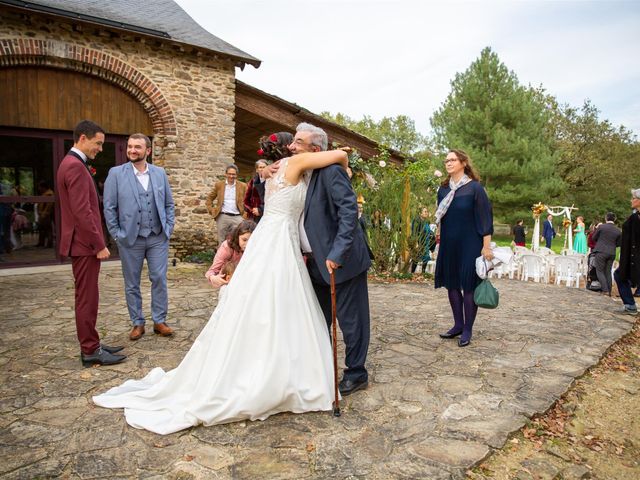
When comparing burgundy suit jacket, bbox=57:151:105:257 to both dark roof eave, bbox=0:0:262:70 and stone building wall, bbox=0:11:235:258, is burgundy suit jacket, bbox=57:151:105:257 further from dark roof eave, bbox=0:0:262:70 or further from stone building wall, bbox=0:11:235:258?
stone building wall, bbox=0:11:235:258

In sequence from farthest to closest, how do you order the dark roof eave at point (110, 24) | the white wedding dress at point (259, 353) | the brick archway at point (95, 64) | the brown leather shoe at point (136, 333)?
the brick archway at point (95, 64) → the dark roof eave at point (110, 24) → the brown leather shoe at point (136, 333) → the white wedding dress at point (259, 353)

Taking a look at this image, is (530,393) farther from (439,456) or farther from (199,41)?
(199,41)

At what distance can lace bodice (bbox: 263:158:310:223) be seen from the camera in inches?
125

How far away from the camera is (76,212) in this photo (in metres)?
3.66

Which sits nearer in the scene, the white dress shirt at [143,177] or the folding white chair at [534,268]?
the white dress shirt at [143,177]

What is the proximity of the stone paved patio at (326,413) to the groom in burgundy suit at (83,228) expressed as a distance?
1.30 ft

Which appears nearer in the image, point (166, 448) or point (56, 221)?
point (166, 448)

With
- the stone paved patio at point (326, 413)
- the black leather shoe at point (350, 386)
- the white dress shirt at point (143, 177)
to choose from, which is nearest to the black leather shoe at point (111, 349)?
the stone paved patio at point (326, 413)

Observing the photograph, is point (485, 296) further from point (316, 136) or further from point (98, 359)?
point (98, 359)

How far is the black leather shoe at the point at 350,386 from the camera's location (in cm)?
334

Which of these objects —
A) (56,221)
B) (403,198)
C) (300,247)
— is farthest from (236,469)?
(56,221)

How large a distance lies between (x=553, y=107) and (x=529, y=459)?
122 ft

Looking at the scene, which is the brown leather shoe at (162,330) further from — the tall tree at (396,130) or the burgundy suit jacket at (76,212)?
the tall tree at (396,130)

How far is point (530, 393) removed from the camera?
11.4 feet
